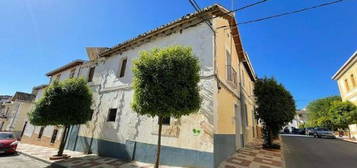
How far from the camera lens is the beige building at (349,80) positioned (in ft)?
70.9

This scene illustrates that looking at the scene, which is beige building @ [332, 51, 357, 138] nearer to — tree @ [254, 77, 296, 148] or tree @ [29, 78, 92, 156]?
tree @ [254, 77, 296, 148]

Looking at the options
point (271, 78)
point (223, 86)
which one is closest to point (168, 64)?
point (223, 86)

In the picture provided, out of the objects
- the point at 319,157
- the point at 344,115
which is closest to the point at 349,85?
the point at 344,115

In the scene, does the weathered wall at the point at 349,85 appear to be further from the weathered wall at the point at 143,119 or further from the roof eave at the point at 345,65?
the weathered wall at the point at 143,119

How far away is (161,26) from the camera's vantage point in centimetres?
929

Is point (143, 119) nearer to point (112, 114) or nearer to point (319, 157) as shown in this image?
point (112, 114)

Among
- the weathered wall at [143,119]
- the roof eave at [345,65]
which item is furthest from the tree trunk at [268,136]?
the roof eave at [345,65]

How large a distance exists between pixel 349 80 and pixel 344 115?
8089mm

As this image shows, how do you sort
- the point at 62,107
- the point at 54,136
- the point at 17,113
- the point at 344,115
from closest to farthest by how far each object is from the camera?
the point at 62,107 → the point at 54,136 → the point at 344,115 → the point at 17,113

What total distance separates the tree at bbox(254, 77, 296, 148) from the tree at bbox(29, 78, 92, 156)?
38.1 ft

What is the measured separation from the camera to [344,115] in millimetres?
19438

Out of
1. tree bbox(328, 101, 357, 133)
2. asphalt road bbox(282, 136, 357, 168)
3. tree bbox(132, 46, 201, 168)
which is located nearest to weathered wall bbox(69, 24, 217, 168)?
tree bbox(132, 46, 201, 168)

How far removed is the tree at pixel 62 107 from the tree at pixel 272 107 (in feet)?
38.1

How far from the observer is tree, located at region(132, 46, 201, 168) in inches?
206
